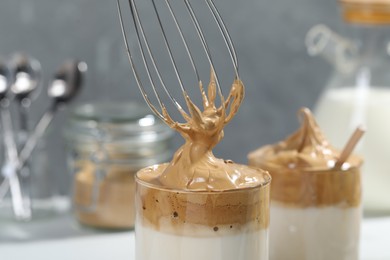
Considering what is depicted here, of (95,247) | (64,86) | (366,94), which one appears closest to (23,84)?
(64,86)

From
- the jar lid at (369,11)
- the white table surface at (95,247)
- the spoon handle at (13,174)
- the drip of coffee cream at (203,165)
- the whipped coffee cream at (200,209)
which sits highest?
the jar lid at (369,11)

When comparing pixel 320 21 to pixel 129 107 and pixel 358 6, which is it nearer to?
pixel 358 6

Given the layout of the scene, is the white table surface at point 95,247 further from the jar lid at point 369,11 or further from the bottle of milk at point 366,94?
the jar lid at point 369,11

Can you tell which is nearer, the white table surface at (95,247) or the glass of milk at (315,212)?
the glass of milk at (315,212)

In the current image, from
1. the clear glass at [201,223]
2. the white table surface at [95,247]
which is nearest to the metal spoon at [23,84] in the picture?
the white table surface at [95,247]

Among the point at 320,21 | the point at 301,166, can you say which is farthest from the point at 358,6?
the point at 301,166

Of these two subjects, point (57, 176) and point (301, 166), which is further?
point (57, 176)

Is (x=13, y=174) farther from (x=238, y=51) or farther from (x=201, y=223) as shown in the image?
(x=201, y=223)

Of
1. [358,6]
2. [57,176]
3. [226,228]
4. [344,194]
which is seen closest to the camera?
[226,228]
